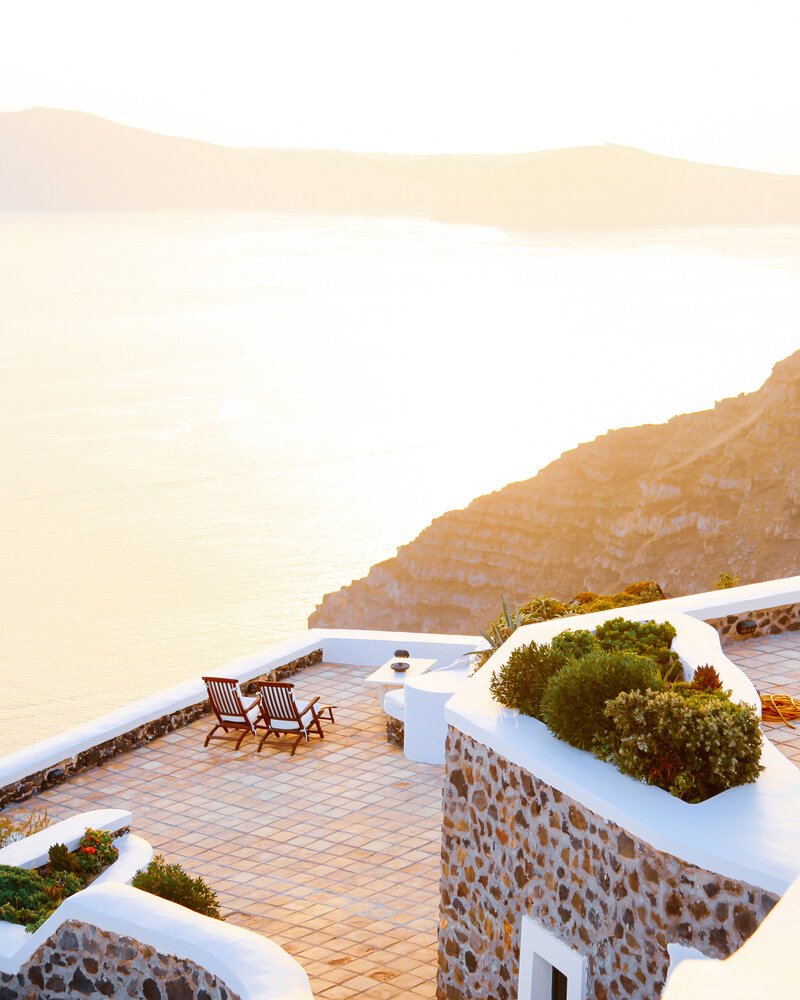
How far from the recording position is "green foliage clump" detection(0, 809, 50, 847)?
8.55 meters

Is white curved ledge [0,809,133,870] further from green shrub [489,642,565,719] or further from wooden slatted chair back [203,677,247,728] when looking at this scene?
green shrub [489,642,565,719]

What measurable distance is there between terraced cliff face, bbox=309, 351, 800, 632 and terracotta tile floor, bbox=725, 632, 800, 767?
2253 inches

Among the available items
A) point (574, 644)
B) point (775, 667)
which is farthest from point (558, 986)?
point (775, 667)

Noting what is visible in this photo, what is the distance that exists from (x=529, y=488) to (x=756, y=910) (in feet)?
260

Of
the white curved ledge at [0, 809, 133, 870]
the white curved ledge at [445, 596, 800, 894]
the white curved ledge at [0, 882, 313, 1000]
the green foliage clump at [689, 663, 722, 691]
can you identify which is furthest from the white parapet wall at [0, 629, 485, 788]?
the green foliage clump at [689, 663, 722, 691]

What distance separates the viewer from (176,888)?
7.17 meters

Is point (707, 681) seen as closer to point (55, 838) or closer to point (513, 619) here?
point (55, 838)

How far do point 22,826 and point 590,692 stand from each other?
553 cm

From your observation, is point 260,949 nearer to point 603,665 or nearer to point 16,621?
point 603,665

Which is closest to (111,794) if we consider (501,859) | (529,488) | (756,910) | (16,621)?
(501,859)

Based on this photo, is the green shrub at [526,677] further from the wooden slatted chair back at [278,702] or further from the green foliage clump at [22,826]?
the wooden slatted chair back at [278,702]

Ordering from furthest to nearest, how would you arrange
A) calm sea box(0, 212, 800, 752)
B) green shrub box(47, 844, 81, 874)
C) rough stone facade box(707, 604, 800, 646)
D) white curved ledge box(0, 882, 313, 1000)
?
1. calm sea box(0, 212, 800, 752)
2. rough stone facade box(707, 604, 800, 646)
3. green shrub box(47, 844, 81, 874)
4. white curved ledge box(0, 882, 313, 1000)

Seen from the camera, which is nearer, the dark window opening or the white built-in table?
the dark window opening

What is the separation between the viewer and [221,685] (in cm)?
1123
